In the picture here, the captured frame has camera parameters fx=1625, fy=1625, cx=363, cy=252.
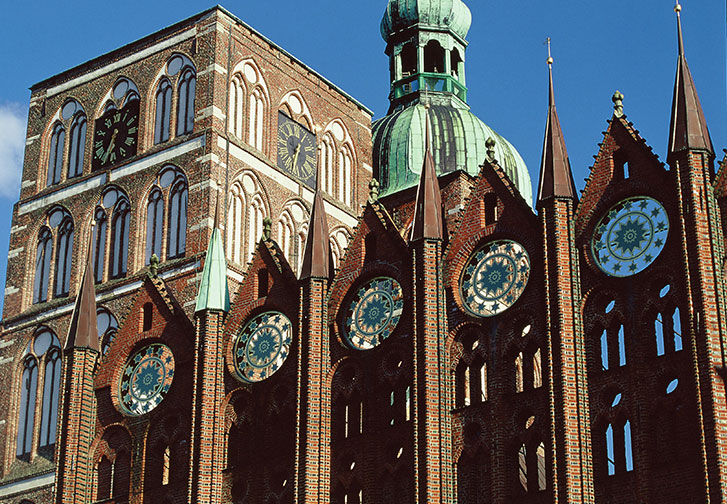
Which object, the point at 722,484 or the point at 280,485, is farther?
the point at 280,485

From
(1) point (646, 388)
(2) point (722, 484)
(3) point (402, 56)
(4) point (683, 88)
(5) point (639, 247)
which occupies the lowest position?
(2) point (722, 484)

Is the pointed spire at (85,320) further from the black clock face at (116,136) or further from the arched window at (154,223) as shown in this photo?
the black clock face at (116,136)

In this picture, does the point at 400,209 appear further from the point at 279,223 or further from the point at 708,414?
the point at 708,414

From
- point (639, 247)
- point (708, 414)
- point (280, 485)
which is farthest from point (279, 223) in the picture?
point (708, 414)

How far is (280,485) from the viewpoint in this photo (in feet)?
111

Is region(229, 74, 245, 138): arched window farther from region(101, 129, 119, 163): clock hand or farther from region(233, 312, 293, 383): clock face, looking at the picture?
region(233, 312, 293, 383): clock face

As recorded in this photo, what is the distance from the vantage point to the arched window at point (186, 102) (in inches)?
1656

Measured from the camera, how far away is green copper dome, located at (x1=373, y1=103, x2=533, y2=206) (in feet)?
148

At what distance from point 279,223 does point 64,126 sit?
22.6ft

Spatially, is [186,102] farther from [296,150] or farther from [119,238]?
[119,238]

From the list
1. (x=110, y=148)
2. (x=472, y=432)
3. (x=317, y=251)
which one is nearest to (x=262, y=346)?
(x=317, y=251)

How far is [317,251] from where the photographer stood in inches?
1378

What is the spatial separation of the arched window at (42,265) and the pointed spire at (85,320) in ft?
15.5

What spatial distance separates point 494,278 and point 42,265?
15.6 m
